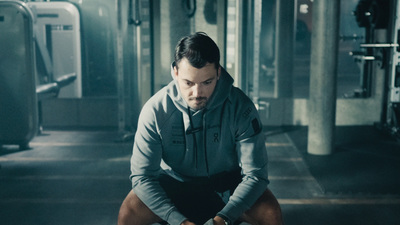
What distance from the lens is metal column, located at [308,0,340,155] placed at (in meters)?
4.85

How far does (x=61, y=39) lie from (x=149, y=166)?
511cm

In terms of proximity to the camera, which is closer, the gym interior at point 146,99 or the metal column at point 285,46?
the gym interior at point 146,99

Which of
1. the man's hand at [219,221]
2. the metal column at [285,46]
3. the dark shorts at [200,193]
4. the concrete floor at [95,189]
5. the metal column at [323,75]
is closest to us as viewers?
the man's hand at [219,221]

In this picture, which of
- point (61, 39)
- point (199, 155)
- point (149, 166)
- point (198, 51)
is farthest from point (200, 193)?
point (61, 39)

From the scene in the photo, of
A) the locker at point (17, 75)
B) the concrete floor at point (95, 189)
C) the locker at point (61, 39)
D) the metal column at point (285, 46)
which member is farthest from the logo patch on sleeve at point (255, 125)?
the locker at point (61, 39)

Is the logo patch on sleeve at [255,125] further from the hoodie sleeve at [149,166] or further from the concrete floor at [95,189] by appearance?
the concrete floor at [95,189]

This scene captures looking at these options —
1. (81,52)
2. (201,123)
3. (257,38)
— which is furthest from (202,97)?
(81,52)

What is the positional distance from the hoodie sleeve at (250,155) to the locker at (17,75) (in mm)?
3583

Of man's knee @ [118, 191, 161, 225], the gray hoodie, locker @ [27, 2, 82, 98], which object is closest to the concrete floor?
man's knee @ [118, 191, 161, 225]

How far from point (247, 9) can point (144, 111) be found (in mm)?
3755

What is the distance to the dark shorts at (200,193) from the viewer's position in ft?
7.52

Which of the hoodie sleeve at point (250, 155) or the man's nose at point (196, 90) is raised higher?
the man's nose at point (196, 90)

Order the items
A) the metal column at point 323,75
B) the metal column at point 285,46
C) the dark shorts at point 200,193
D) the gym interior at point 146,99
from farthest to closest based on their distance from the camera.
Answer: the metal column at point 285,46 < the metal column at point 323,75 < the gym interior at point 146,99 < the dark shorts at point 200,193

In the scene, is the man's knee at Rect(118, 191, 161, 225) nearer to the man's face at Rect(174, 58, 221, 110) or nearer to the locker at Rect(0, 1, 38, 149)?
the man's face at Rect(174, 58, 221, 110)
